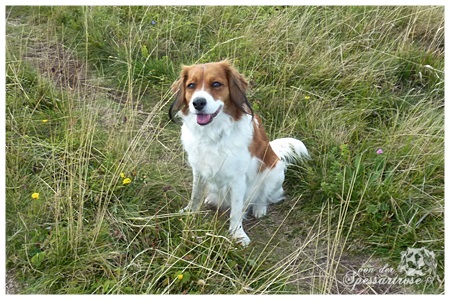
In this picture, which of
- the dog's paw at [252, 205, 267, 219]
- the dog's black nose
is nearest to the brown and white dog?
the dog's black nose

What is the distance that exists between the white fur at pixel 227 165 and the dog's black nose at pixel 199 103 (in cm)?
6

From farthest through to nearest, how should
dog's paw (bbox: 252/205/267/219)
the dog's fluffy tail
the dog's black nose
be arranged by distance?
the dog's fluffy tail → dog's paw (bbox: 252/205/267/219) → the dog's black nose

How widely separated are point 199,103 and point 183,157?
3.94ft

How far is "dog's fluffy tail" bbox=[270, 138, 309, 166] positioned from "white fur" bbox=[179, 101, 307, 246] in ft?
0.61

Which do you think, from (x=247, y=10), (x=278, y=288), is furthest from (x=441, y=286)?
(x=247, y=10)

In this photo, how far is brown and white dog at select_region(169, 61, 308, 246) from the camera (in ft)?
9.92

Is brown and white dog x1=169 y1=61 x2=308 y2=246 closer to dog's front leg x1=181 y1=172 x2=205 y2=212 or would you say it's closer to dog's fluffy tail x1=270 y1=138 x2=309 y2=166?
dog's front leg x1=181 y1=172 x2=205 y2=212

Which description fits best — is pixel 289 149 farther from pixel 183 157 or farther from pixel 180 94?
pixel 180 94

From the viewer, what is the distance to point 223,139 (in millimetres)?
3205

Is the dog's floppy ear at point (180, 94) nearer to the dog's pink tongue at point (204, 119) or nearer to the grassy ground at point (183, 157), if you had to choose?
the dog's pink tongue at point (204, 119)

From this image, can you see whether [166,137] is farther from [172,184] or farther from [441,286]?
[441,286]

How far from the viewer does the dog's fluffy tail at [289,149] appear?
3.78 metres

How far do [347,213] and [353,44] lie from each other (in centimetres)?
224

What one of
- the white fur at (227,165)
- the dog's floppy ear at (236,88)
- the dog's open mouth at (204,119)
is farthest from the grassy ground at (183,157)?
the dog's floppy ear at (236,88)
